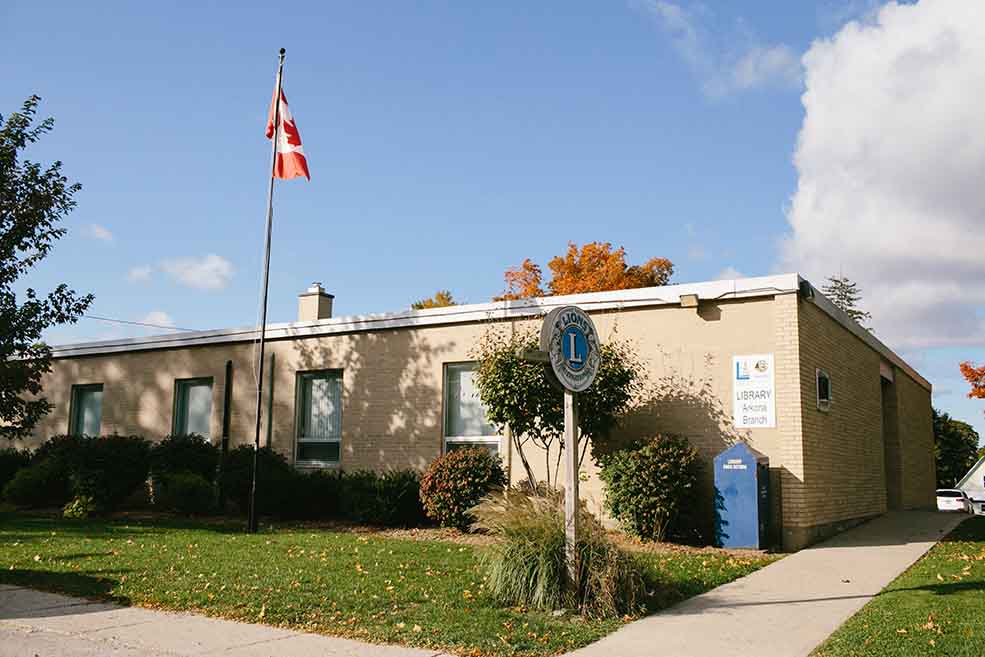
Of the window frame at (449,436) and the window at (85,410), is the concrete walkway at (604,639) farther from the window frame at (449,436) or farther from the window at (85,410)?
the window at (85,410)

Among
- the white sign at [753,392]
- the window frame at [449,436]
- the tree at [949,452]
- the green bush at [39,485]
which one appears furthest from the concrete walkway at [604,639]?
the tree at [949,452]

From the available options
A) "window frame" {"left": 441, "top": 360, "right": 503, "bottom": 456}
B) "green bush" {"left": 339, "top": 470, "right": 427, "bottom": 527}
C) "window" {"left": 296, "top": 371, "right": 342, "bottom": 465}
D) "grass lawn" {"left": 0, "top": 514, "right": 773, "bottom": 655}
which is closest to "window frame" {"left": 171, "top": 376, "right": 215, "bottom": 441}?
"window" {"left": 296, "top": 371, "right": 342, "bottom": 465}

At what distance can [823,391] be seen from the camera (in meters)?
15.0

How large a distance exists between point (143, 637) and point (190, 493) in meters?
11.3

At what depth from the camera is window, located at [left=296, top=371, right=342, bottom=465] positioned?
62.5 ft

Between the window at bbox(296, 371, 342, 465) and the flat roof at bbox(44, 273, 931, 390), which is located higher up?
the flat roof at bbox(44, 273, 931, 390)

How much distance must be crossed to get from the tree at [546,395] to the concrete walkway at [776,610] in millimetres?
3591

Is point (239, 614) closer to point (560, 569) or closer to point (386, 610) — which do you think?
point (386, 610)

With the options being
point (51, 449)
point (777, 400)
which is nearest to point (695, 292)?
point (777, 400)

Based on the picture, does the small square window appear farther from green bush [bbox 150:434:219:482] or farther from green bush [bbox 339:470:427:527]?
green bush [bbox 150:434:219:482]

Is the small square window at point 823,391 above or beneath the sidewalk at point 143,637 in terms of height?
above

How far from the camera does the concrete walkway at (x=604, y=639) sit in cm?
698

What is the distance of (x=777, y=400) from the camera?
1376 centimetres

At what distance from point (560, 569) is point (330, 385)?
38.3ft
